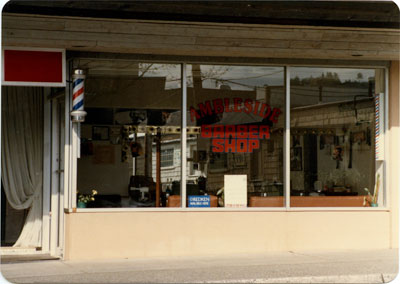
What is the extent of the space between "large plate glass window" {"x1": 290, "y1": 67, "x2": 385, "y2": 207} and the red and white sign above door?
384 cm

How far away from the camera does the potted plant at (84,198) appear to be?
11.2 meters

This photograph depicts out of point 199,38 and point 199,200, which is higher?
point 199,38

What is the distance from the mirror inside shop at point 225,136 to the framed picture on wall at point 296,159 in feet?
0.06

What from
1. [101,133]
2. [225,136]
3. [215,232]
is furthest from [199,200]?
[101,133]

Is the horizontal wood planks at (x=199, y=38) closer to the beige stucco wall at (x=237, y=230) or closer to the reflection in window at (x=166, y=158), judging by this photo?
the beige stucco wall at (x=237, y=230)

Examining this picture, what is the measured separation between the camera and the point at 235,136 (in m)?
11.8

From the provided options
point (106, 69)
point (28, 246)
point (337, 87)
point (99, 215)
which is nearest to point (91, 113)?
point (106, 69)

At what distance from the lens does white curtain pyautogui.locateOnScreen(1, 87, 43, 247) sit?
11820 mm

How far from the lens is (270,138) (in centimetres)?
1190

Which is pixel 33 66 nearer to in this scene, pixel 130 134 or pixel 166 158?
pixel 130 134

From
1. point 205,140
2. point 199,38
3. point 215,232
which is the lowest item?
point 215,232

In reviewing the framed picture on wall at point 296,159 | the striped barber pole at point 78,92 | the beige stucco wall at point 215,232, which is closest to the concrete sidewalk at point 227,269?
the beige stucco wall at point 215,232

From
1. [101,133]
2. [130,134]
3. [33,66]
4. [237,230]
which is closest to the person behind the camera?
[33,66]

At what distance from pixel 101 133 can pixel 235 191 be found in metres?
2.41
